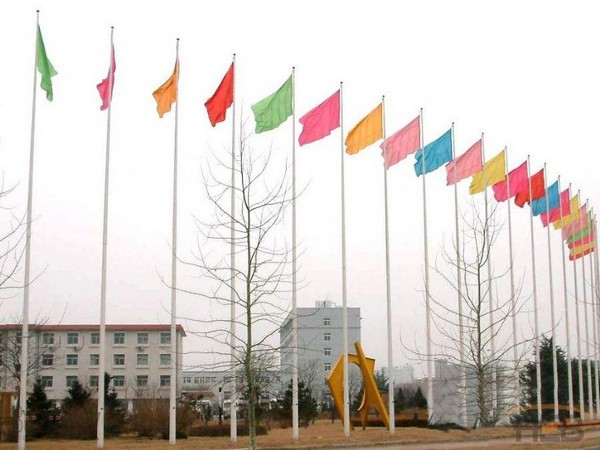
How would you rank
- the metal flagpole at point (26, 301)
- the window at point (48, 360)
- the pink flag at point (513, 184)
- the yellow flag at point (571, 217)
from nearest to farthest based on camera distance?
the metal flagpole at point (26, 301), the pink flag at point (513, 184), the yellow flag at point (571, 217), the window at point (48, 360)

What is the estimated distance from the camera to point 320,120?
25.5 meters

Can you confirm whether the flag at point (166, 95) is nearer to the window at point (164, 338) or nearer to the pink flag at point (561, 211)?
the pink flag at point (561, 211)

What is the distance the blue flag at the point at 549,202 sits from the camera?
3294 cm

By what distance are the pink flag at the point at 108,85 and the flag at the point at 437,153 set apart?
37.3 ft

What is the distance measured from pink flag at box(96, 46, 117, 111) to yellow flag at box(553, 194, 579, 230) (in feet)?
68.4

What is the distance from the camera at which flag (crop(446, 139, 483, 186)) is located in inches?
1170

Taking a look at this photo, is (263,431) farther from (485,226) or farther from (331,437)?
(485,226)

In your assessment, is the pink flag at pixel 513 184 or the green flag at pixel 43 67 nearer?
the green flag at pixel 43 67

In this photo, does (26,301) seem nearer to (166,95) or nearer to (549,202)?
(166,95)

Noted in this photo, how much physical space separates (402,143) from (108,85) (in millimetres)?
10400

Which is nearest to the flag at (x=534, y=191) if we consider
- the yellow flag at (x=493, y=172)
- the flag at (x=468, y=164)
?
the yellow flag at (x=493, y=172)

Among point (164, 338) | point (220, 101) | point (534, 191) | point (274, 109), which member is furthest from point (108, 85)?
point (164, 338)

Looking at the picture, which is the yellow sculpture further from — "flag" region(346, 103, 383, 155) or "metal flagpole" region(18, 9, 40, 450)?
"metal flagpole" region(18, 9, 40, 450)

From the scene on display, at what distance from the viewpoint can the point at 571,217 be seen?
1396 inches
